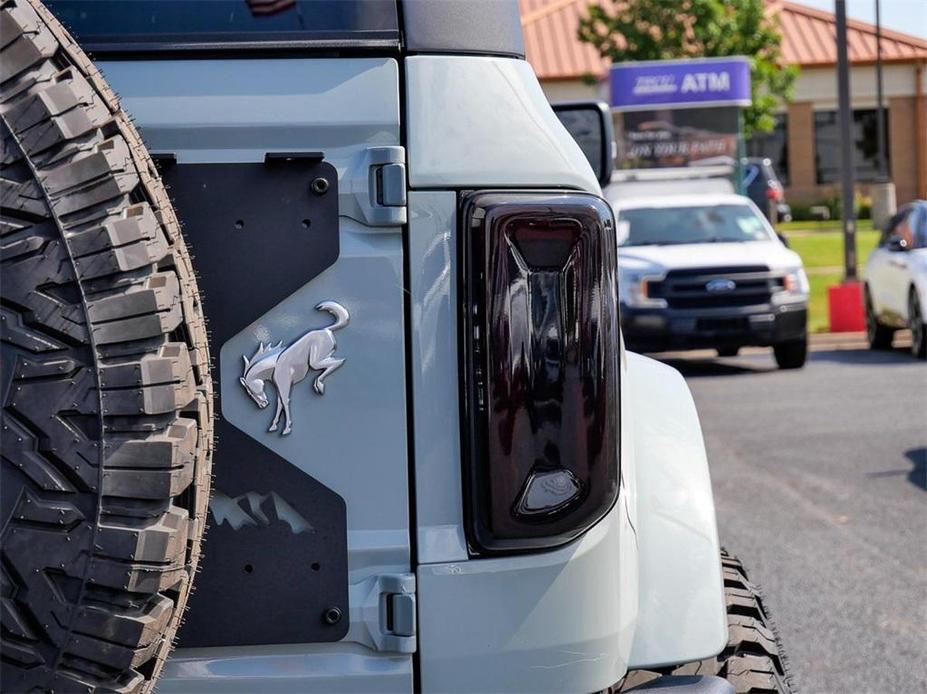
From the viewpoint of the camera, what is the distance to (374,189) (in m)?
2.27

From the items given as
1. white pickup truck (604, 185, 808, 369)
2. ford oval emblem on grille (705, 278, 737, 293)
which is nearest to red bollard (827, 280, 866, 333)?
white pickup truck (604, 185, 808, 369)

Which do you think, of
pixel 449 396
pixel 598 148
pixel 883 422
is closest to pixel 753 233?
pixel 883 422

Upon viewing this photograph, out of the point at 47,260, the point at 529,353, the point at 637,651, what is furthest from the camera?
the point at 637,651

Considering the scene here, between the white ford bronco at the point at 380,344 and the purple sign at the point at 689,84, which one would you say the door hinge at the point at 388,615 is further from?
the purple sign at the point at 689,84

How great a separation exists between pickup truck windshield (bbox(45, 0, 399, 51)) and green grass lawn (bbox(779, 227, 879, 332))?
1670 centimetres

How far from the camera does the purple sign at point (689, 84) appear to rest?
22594mm

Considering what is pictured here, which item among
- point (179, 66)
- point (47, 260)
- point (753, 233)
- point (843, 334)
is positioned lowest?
point (843, 334)

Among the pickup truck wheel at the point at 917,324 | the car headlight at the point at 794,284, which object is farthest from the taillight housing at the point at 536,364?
the pickup truck wheel at the point at 917,324

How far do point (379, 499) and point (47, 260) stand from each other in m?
0.67

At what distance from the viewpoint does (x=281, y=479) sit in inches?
90.6

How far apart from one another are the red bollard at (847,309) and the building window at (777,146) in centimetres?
3280

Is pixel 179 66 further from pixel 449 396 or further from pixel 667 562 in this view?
pixel 667 562

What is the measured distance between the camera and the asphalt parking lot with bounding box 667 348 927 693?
5.46m

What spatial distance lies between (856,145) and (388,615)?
50371 mm
